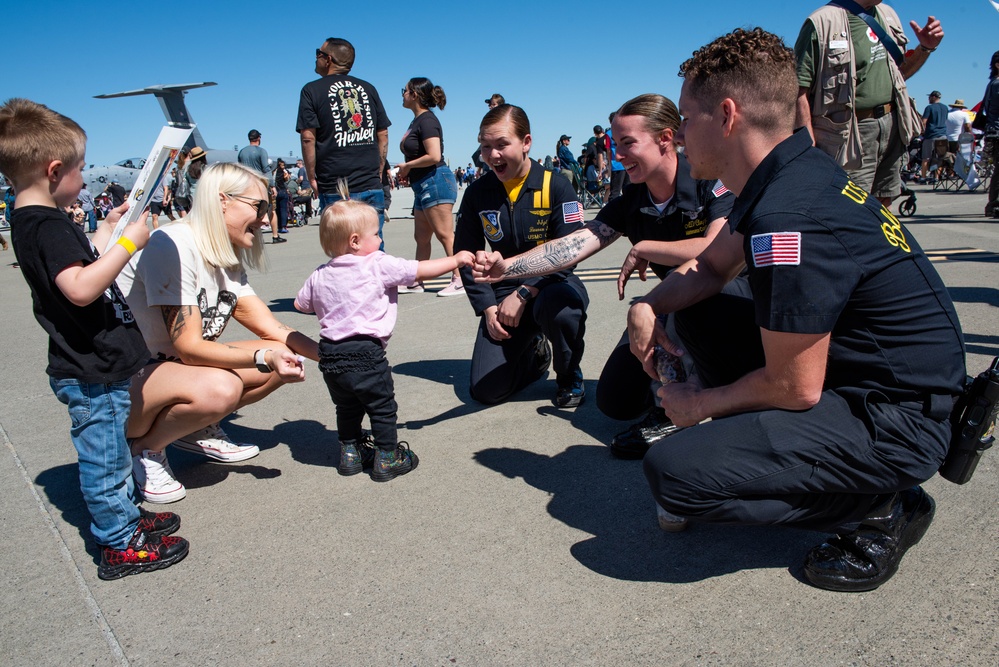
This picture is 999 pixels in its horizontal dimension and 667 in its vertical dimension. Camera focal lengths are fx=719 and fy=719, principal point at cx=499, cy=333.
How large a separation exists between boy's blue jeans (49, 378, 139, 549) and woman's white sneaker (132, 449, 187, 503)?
53 centimetres

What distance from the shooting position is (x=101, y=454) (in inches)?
98.4

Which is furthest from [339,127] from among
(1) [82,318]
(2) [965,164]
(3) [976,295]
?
(2) [965,164]

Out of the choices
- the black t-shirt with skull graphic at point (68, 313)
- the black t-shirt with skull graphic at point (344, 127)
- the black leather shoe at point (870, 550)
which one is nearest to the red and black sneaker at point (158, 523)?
the black t-shirt with skull graphic at point (68, 313)

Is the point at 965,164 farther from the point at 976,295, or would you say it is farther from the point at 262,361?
the point at 262,361

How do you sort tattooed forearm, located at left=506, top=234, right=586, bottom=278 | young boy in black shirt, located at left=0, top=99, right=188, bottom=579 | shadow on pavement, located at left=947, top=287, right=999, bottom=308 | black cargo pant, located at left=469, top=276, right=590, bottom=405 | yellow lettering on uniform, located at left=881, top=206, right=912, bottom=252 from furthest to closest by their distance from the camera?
shadow on pavement, located at left=947, top=287, right=999, bottom=308 → black cargo pant, located at left=469, top=276, right=590, bottom=405 → tattooed forearm, located at left=506, top=234, right=586, bottom=278 → young boy in black shirt, located at left=0, top=99, right=188, bottom=579 → yellow lettering on uniform, located at left=881, top=206, right=912, bottom=252

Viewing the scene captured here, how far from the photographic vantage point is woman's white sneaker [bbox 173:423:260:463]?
3.46 meters

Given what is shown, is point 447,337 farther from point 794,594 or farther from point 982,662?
point 982,662

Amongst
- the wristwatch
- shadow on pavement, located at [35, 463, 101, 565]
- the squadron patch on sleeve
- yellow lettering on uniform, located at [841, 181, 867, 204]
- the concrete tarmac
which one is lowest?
shadow on pavement, located at [35, 463, 101, 565]

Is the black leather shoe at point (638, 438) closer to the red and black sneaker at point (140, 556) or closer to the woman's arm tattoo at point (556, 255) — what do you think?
the woman's arm tattoo at point (556, 255)

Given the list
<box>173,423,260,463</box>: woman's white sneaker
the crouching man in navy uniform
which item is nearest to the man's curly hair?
the crouching man in navy uniform

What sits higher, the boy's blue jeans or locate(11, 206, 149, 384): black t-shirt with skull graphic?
locate(11, 206, 149, 384): black t-shirt with skull graphic

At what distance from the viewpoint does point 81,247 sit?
2.41 meters

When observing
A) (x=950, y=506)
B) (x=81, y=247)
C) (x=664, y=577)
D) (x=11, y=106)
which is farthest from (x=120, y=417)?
(x=950, y=506)

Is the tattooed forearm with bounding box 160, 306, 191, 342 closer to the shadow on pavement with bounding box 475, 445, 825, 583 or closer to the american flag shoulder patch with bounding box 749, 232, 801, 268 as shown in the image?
the shadow on pavement with bounding box 475, 445, 825, 583
